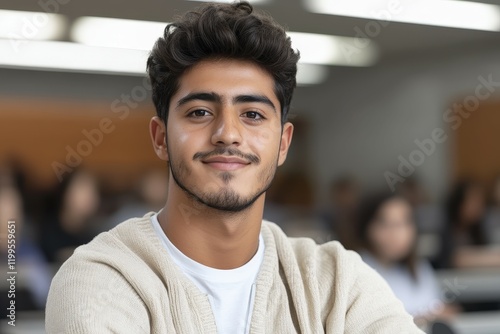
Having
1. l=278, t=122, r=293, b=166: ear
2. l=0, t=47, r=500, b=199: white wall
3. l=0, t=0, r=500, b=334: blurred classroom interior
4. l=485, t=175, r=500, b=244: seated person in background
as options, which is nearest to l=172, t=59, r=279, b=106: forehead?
l=278, t=122, r=293, b=166: ear

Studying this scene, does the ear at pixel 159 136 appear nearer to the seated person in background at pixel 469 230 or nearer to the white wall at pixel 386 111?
the seated person in background at pixel 469 230

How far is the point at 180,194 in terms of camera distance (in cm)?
117

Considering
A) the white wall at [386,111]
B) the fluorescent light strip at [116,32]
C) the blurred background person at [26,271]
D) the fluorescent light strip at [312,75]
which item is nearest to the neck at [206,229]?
the blurred background person at [26,271]

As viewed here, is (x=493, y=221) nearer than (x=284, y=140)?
No

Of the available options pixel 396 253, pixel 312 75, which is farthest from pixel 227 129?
pixel 312 75

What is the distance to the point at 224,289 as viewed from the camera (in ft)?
3.91

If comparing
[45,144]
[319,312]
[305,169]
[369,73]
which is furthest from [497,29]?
[319,312]

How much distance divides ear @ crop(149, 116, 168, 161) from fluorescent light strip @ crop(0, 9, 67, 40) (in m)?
3.14

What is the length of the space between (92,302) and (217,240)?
0.23 meters

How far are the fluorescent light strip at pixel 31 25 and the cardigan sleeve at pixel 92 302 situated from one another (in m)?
3.32

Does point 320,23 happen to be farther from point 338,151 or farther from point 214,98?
point 214,98

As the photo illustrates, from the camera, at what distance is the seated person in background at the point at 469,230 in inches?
179

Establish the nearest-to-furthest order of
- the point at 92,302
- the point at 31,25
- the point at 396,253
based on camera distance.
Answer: the point at 92,302, the point at 396,253, the point at 31,25

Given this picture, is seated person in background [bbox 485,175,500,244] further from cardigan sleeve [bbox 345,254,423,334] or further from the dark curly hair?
the dark curly hair
